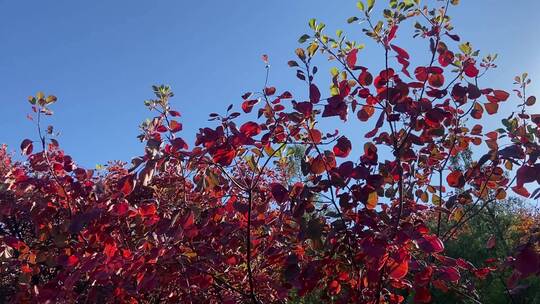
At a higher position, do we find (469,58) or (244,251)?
(469,58)

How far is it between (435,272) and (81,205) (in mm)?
1962

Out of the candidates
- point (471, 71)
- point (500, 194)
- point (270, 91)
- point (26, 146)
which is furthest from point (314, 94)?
point (26, 146)

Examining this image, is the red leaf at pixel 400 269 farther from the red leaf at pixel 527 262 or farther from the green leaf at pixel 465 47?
the green leaf at pixel 465 47

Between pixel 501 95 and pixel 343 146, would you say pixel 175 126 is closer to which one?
pixel 343 146

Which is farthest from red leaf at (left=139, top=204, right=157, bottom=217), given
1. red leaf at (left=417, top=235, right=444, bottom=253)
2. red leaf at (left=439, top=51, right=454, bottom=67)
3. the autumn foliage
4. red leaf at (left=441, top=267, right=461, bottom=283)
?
red leaf at (left=439, top=51, right=454, bottom=67)

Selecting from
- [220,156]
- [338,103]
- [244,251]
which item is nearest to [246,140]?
[220,156]

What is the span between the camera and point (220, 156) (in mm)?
2107

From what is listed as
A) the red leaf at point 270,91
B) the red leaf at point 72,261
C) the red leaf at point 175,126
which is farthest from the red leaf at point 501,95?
the red leaf at point 72,261

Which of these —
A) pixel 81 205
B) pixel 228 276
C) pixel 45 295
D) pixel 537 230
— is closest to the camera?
pixel 537 230

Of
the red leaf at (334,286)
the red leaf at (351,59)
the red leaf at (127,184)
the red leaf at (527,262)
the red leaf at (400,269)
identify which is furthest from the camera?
the red leaf at (334,286)

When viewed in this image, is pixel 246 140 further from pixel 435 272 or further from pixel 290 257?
pixel 435 272

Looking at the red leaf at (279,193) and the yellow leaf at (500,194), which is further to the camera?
the yellow leaf at (500,194)

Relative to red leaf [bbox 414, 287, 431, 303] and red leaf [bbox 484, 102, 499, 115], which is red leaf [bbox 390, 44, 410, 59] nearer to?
red leaf [bbox 484, 102, 499, 115]

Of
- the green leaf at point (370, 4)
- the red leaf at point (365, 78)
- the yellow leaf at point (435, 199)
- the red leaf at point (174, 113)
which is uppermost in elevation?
the green leaf at point (370, 4)
